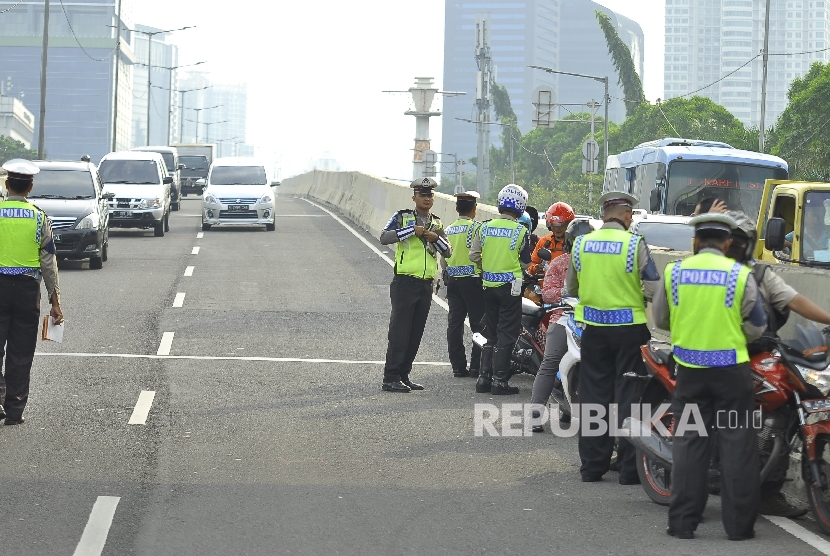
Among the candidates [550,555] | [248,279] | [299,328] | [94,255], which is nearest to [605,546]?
[550,555]

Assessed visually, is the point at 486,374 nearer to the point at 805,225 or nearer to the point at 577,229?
the point at 577,229

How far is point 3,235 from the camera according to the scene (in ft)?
35.4

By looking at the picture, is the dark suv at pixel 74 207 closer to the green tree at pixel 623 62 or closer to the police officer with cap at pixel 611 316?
the police officer with cap at pixel 611 316

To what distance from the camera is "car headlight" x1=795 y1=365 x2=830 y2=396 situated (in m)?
7.71

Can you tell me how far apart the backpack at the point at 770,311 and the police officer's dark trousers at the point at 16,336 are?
5581 millimetres

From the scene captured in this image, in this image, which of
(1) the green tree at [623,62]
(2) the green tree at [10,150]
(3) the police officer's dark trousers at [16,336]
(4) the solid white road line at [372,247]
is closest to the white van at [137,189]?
(4) the solid white road line at [372,247]

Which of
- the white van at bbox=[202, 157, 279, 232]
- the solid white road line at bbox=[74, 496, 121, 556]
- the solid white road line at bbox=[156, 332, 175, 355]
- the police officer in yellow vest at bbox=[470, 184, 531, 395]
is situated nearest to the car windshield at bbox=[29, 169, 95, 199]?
the white van at bbox=[202, 157, 279, 232]

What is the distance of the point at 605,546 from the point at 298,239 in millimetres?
25389

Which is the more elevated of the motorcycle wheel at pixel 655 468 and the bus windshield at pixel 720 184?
the bus windshield at pixel 720 184

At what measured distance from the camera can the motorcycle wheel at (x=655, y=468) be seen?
8594mm

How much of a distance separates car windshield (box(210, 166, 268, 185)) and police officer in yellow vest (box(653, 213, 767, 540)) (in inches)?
1154

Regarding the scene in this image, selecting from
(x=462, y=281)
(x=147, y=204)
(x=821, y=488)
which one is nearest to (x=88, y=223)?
(x=147, y=204)

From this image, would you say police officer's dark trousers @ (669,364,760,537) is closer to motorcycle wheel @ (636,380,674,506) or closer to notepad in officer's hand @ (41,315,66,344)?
motorcycle wheel @ (636,380,674,506)

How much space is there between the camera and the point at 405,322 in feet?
43.5
